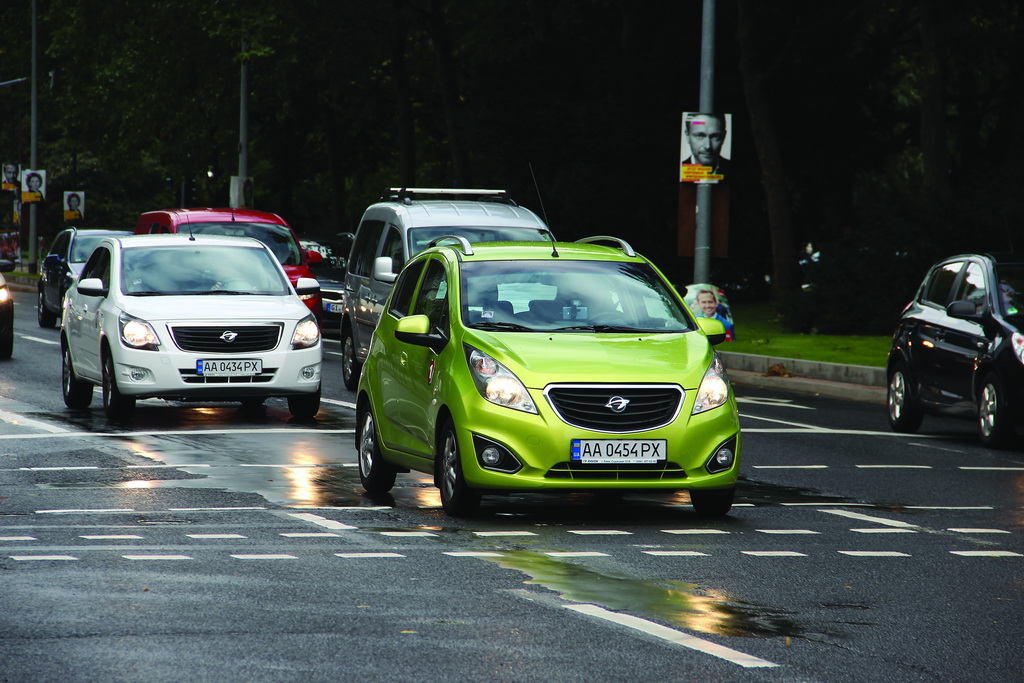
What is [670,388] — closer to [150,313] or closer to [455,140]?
[150,313]

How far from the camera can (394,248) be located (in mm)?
18375

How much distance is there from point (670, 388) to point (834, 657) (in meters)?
3.51

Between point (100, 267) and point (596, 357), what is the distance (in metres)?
8.80

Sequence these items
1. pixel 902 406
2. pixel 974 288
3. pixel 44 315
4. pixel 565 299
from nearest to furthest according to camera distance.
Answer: pixel 565 299 → pixel 974 288 → pixel 902 406 → pixel 44 315

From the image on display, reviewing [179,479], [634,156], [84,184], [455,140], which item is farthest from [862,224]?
[84,184]

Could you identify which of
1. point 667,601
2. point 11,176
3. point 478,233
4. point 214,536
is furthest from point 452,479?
point 11,176

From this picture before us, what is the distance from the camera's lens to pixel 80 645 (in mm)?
6352

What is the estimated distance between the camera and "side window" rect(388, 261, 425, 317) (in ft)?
38.0

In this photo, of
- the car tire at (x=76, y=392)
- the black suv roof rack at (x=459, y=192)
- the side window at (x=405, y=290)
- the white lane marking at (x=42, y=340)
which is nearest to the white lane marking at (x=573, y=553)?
the side window at (x=405, y=290)

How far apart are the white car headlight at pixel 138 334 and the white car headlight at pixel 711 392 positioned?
261 inches

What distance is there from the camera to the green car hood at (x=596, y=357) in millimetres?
9672

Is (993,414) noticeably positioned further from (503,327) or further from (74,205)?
(74,205)

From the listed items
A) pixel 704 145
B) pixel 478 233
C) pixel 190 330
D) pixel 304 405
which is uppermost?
pixel 704 145

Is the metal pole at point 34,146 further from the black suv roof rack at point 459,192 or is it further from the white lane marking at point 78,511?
the white lane marking at point 78,511
